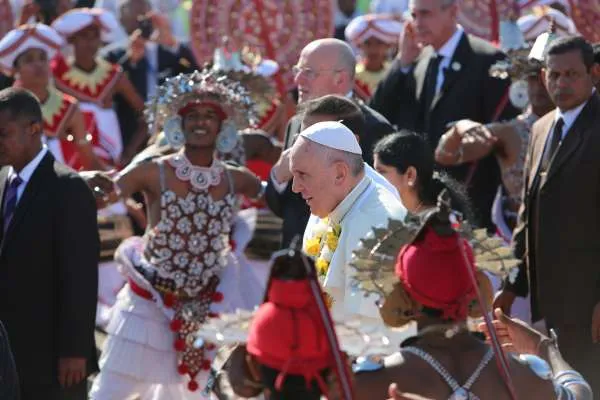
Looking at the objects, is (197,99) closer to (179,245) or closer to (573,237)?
(179,245)

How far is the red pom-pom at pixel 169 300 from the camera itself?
29.5ft

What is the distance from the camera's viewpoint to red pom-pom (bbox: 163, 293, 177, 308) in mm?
9000

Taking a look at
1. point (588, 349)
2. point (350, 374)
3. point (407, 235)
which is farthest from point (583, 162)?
point (350, 374)

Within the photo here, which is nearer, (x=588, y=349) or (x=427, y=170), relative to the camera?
(x=427, y=170)

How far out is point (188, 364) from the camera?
9031 millimetres

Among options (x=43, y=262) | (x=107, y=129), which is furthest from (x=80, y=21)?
(x=43, y=262)

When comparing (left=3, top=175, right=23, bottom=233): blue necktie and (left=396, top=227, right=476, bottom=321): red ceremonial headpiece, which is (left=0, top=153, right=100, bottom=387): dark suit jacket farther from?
(left=396, top=227, right=476, bottom=321): red ceremonial headpiece

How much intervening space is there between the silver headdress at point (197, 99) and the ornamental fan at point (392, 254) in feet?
14.6

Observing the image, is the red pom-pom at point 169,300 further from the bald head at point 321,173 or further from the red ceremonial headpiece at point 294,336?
the red ceremonial headpiece at point 294,336

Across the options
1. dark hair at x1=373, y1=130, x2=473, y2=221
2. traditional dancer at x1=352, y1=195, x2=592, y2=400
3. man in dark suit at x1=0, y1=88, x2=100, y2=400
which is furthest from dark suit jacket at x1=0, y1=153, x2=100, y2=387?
traditional dancer at x1=352, y1=195, x2=592, y2=400

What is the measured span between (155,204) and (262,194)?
65cm

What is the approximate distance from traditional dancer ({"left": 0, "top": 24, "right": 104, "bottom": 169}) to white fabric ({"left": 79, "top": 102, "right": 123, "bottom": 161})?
142 cm

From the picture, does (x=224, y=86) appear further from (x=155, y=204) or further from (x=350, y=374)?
(x=350, y=374)

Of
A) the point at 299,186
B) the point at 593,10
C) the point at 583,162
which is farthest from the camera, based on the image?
the point at 593,10
